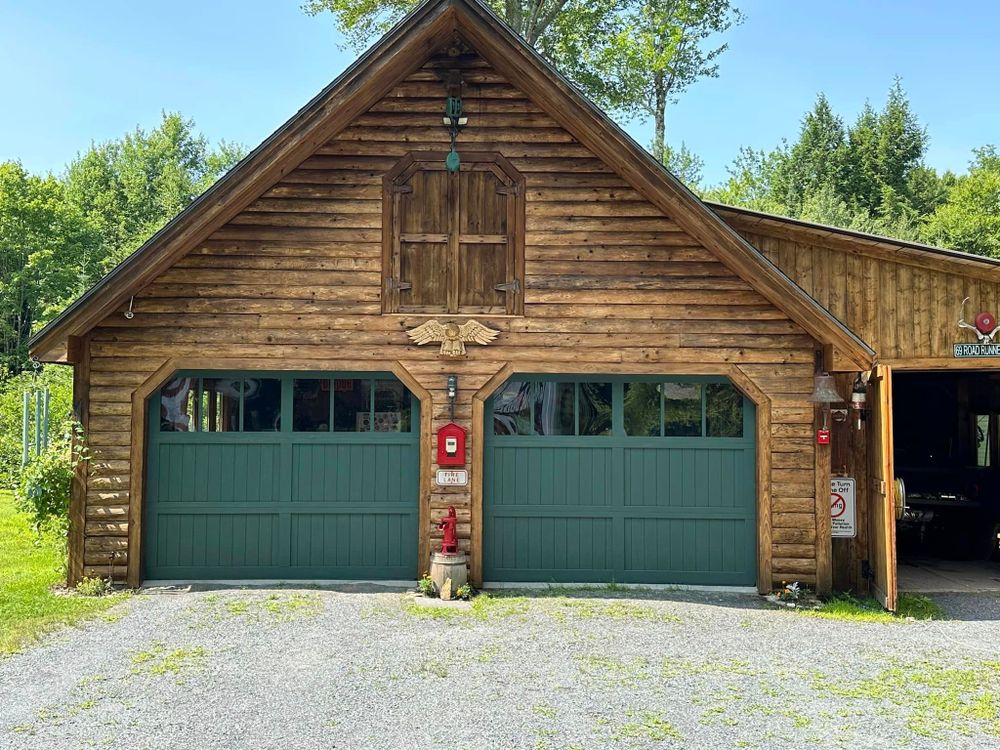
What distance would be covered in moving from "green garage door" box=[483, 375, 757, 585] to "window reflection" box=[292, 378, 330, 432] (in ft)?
6.30

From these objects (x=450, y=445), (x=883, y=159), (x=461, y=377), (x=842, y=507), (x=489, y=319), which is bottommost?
(x=842, y=507)

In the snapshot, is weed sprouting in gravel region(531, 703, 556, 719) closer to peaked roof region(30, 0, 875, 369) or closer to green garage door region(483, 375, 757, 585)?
green garage door region(483, 375, 757, 585)

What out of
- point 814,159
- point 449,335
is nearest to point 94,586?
point 449,335

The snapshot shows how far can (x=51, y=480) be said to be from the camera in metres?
9.92

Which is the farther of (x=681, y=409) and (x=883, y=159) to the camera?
(x=883, y=159)

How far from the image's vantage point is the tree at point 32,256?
3741 centimetres

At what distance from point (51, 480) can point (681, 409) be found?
7177mm

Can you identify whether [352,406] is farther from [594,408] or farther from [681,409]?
Answer: [681,409]

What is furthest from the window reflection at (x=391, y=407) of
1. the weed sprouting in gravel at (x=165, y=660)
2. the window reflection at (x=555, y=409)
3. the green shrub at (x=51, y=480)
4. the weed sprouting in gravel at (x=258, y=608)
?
the weed sprouting in gravel at (x=165, y=660)

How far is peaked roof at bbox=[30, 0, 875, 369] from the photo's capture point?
9.65 metres

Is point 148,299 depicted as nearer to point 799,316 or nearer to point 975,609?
point 799,316

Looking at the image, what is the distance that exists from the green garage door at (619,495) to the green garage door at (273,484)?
3.54ft

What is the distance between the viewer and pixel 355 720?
20.0 ft

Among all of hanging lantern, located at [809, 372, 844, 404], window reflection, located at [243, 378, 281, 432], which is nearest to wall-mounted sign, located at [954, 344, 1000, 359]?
hanging lantern, located at [809, 372, 844, 404]
